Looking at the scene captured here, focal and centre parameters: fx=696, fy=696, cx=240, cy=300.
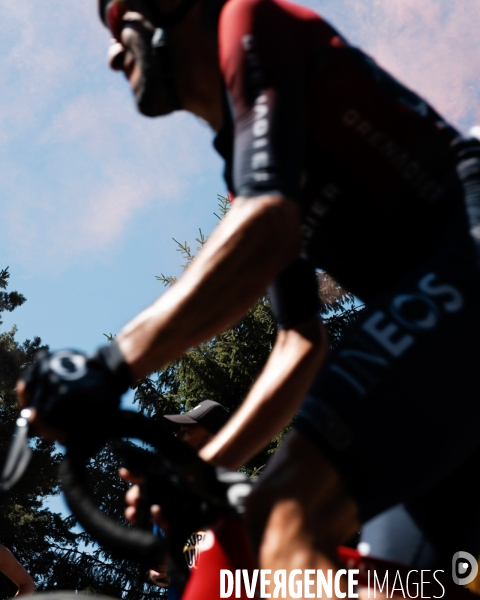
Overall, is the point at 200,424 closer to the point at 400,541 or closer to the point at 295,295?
the point at 295,295

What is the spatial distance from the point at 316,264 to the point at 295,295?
0.59ft

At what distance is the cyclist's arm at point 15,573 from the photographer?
6.75 meters

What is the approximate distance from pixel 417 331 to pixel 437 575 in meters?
0.56

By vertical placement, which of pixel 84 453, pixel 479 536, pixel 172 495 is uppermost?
pixel 84 453

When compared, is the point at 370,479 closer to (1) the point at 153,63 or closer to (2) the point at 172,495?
(2) the point at 172,495

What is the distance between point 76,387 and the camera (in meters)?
1.35

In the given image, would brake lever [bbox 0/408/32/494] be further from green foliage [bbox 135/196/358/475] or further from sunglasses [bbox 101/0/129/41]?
green foliage [bbox 135/196/358/475]

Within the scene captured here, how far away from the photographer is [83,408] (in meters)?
1.35

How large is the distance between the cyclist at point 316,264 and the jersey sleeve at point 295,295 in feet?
0.23

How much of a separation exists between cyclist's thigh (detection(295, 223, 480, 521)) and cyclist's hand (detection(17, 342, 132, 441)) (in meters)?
0.38

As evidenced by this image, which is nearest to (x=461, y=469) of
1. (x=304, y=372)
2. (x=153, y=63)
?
(x=304, y=372)

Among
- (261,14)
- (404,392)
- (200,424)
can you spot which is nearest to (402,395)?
(404,392)

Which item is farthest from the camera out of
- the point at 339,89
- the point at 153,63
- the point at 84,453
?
the point at 153,63

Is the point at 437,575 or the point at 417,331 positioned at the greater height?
the point at 417,331
